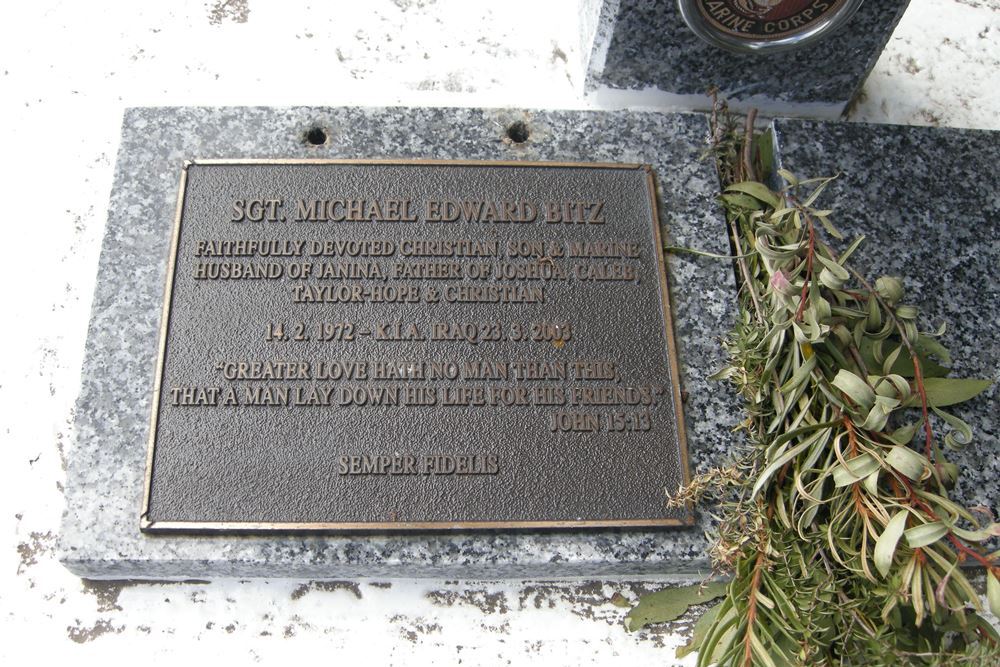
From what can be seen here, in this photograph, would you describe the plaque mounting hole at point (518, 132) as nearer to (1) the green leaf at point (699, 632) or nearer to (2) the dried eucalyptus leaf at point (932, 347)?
(2) the dried eucalyptus leaf at point (932, 347)

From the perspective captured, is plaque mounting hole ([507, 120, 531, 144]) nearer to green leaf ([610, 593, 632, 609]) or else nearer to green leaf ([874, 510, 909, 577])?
green leaf ([610, 593, 632, 609])

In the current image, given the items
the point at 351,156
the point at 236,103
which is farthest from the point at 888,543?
the point at 236,103

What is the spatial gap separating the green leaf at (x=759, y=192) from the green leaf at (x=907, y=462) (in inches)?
32.1

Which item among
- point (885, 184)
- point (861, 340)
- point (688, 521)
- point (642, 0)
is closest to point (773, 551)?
point (688, 521)

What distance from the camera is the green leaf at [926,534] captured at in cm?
156

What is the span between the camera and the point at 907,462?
164cm

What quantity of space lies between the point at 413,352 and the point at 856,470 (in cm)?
113

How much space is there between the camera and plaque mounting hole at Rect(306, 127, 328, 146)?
235 centimetres

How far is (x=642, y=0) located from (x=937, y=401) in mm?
1392

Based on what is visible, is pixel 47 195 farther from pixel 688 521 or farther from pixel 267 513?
pixel 688 521

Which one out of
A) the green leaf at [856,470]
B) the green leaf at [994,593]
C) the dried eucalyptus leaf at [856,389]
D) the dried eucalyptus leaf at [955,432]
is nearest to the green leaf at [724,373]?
the dried eucalyptus leaf at [856,389]

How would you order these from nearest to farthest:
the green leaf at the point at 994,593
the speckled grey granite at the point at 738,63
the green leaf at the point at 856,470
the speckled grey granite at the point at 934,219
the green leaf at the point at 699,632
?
the green leaf at the point at 994,593
the green leaf at the point at 856,470
the green leaf at the point at 699,632
the speckled grey granite at the point at 934,219
the speckled grey granite at the point at 738,63

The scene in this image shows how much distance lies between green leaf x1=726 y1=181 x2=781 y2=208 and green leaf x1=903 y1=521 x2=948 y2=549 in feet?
3.22

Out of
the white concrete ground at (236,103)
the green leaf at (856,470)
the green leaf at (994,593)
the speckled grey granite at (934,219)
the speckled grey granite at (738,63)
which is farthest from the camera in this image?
the speckled grey granite at (738,63)
